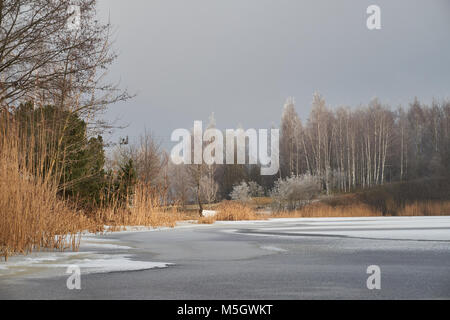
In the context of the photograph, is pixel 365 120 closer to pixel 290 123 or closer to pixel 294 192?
pixel 290 123

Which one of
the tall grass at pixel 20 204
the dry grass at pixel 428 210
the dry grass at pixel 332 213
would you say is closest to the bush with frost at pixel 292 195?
the dry grass at pixel 332 213

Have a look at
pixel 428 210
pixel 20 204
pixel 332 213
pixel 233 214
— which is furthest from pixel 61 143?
pixel 428 210

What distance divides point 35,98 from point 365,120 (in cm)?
4339

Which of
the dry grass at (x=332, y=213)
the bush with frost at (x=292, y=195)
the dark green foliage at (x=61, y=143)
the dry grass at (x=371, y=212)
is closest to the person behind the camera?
the dark green foliage at (x=61, y=143)

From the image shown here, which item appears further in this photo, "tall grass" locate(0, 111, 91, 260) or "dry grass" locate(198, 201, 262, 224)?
"dry grass" locate(198, 201, 262, 224)

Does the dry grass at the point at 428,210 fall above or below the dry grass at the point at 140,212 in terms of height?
below

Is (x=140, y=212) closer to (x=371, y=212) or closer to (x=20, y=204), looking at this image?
(x=20, y=204)

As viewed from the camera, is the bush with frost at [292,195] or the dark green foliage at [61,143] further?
the bush with frost at [292,195]

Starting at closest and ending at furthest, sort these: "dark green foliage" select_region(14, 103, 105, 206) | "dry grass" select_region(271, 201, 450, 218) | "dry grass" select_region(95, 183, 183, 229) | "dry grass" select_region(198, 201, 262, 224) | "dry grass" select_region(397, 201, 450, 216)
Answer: "dark green foliage" select_region(14, 103, 105, 206) → "dry grass" select_region(95, 183, 183, 229) → "dry grass" select_region(198, 201, 262, 224) → "dry grass" select_region(397, 201, 450, 216) → "dry grass" select_region(271, 201, 450, 218)

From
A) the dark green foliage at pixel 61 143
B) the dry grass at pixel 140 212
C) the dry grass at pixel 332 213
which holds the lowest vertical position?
the dry grass at pixel 332 213

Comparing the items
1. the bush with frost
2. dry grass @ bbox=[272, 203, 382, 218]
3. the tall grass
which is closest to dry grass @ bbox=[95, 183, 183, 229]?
the tall grass

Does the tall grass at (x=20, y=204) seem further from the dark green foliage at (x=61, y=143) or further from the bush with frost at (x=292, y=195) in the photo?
the bush with frost at (x=292, y=195)

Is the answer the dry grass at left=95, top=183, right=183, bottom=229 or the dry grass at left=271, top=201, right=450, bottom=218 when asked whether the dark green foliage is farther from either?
the dry grass at left=271, top=201, right=450, bottom=218
